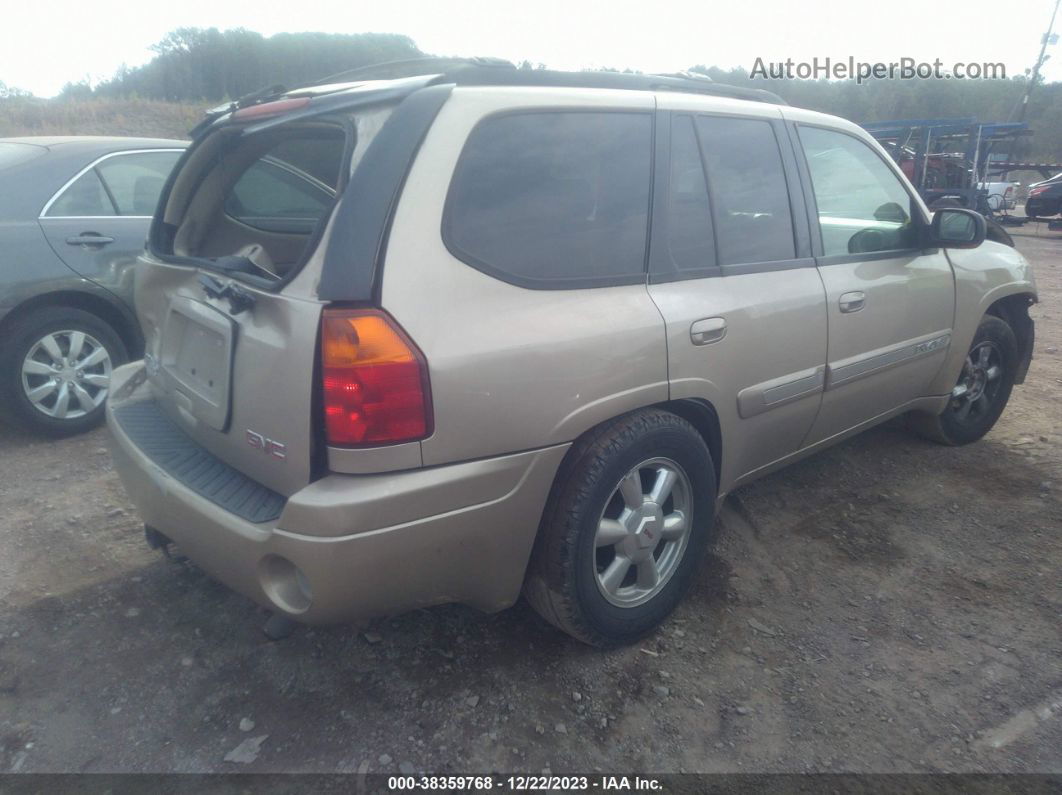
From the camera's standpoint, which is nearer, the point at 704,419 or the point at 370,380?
the point at 370,380

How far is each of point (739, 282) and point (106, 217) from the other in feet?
11.7

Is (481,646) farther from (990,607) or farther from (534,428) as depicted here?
(990,607)

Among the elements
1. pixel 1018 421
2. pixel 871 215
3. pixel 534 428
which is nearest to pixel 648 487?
pixel 534 428

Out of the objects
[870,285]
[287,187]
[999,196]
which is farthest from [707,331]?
[999,196]

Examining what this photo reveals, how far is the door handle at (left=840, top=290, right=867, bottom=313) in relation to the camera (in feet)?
10.4

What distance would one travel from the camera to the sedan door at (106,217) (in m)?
4.28

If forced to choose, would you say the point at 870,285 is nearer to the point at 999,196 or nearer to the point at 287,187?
the point at 287,187

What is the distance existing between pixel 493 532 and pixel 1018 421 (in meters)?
4.04

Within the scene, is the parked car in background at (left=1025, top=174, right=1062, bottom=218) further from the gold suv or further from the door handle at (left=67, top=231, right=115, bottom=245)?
the door handle at (left=67, top=231, right=115, bottom=245)

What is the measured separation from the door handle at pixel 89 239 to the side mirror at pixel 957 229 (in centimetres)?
426

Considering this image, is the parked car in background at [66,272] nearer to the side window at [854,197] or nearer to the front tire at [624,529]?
the front tire at [624,529]

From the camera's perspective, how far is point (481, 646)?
2672mm

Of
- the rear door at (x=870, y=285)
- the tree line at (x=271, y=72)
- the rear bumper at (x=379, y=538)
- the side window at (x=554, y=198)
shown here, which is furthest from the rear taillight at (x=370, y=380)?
the tree line at (x=271, y=72)

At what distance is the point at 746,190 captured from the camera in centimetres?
293
